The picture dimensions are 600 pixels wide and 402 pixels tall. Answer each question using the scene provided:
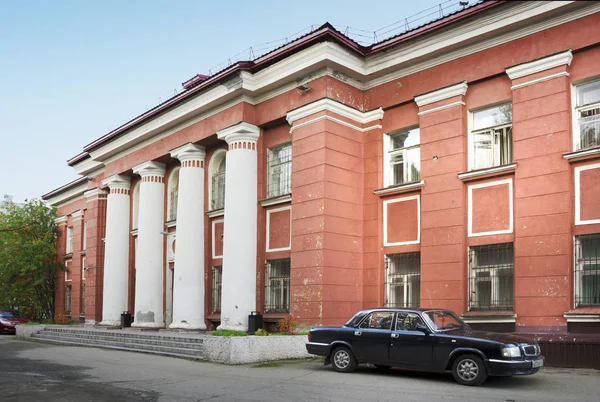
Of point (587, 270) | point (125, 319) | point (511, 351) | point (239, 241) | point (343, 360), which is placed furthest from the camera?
point (125, 319)

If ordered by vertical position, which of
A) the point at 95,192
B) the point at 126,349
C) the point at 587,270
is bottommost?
the point at 126,349

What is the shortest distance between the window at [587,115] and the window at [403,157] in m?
4.64

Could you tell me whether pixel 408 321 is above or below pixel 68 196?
below

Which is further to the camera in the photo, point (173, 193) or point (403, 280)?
point (173, 193)

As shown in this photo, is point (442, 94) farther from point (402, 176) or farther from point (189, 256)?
point (189, 256)

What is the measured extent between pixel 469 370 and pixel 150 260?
17.6 m

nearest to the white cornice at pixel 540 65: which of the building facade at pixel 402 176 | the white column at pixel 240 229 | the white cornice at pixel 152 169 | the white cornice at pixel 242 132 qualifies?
the building facade at pixel 402 176

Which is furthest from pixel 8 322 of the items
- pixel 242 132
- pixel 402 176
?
pixel 402 176

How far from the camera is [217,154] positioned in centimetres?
2436

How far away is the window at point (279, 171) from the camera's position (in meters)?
21.2

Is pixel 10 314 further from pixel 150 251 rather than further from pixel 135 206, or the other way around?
pixel 150 251

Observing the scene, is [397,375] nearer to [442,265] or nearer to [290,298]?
[442,265]

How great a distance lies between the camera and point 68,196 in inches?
1515

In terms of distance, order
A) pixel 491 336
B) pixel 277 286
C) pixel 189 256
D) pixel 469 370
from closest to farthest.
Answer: pixel 469 370, pixel 491 336, pixel 277 286, pixel 189 256
